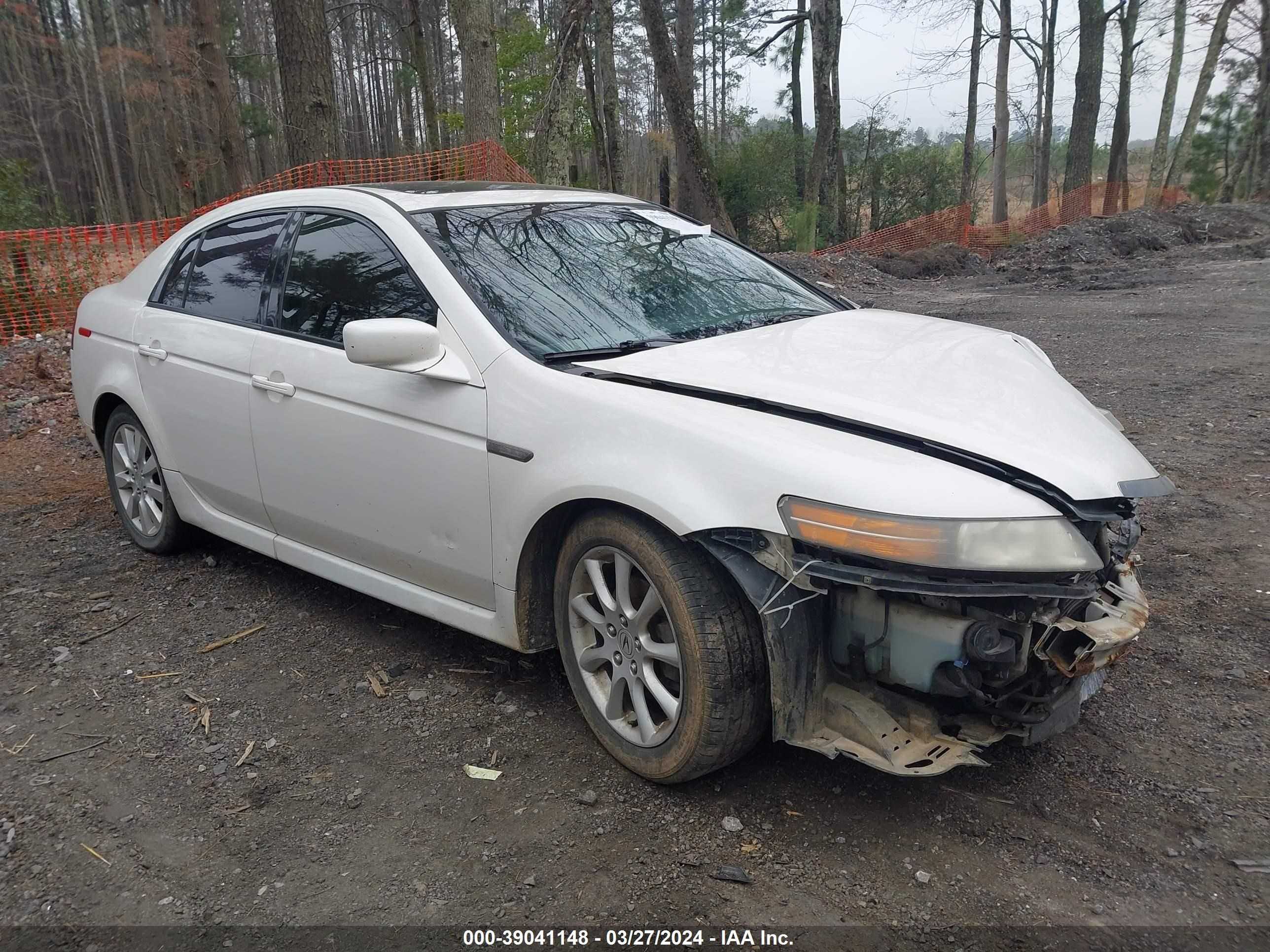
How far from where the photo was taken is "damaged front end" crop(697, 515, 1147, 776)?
7.55 ft

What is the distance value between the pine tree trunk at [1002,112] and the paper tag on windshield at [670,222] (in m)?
29.0

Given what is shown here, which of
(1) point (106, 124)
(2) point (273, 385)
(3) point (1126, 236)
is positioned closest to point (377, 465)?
(2) point (273, 385)

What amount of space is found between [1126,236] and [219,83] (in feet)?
57.5

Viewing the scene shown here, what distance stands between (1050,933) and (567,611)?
154 centimetres

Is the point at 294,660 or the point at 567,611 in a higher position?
the point at 567,611

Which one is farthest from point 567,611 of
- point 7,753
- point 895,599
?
point 7,753

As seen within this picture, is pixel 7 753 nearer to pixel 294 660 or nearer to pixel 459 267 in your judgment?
pixel 294 660

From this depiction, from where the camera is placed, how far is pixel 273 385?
3.66 metres

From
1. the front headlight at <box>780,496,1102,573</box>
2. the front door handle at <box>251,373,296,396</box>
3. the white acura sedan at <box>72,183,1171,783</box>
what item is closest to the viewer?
the front headlight at <box>780,496,1102,573</box>

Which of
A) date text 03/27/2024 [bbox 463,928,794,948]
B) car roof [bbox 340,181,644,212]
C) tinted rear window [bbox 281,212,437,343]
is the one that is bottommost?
date text 03/27/2024 [bbox 463,928,794,948]

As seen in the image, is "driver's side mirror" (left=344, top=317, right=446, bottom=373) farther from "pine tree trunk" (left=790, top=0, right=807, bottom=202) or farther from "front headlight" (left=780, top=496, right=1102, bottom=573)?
"pine tree trunk" (left=790, top=0, right=807, bottom=202)

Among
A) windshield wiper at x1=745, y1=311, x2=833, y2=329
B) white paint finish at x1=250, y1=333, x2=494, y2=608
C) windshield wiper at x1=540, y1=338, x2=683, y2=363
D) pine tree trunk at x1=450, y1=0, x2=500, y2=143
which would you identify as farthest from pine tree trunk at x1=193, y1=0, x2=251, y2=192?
windshield wiper at x1=540, y1=338, x2=683, y2=363

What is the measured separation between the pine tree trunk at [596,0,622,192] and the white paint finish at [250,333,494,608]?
55.9 ft

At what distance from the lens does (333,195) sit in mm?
3820
